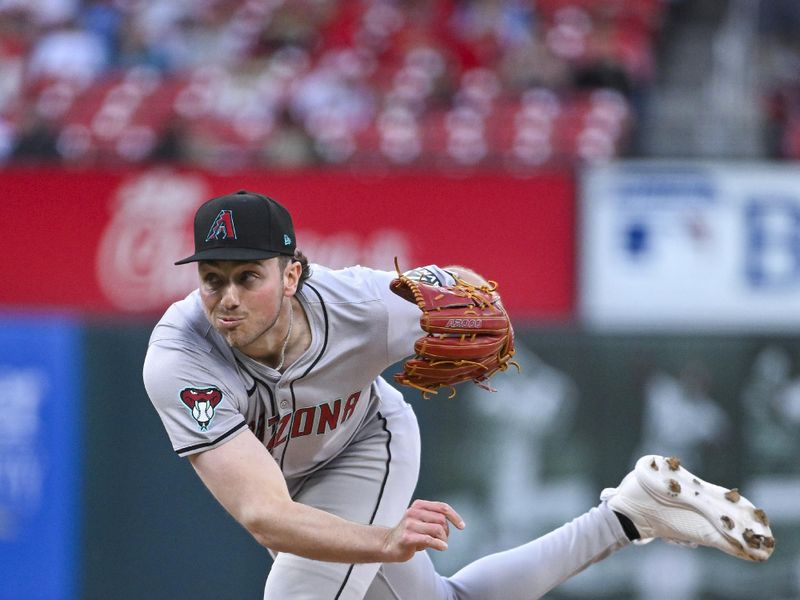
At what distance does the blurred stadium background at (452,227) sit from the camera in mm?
5891

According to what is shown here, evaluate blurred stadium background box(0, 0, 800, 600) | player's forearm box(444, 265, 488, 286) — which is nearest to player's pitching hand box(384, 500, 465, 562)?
player's forearm box(444, 265, 488, 286)

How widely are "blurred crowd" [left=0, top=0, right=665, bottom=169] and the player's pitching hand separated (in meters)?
4.85

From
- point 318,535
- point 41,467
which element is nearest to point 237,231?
point 318,535

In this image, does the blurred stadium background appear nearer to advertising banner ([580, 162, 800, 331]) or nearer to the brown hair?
advertising banner ([580, 162, 800, 331])

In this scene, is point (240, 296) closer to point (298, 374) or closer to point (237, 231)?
point (237, 231)

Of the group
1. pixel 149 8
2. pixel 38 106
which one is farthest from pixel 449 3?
pixel 38 106

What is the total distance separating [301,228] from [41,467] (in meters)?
2.45

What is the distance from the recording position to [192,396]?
129 inches

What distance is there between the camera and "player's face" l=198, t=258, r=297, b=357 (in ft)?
10.8

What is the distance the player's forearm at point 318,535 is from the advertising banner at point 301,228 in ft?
14.9

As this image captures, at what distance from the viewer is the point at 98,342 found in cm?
609

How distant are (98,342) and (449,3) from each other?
4.67 m

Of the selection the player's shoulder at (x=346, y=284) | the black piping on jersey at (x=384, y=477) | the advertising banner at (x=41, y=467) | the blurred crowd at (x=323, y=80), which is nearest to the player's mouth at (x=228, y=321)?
the player's shoulder at (x=346, y=284)

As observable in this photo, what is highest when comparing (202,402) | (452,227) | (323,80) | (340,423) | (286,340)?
(323,80)
